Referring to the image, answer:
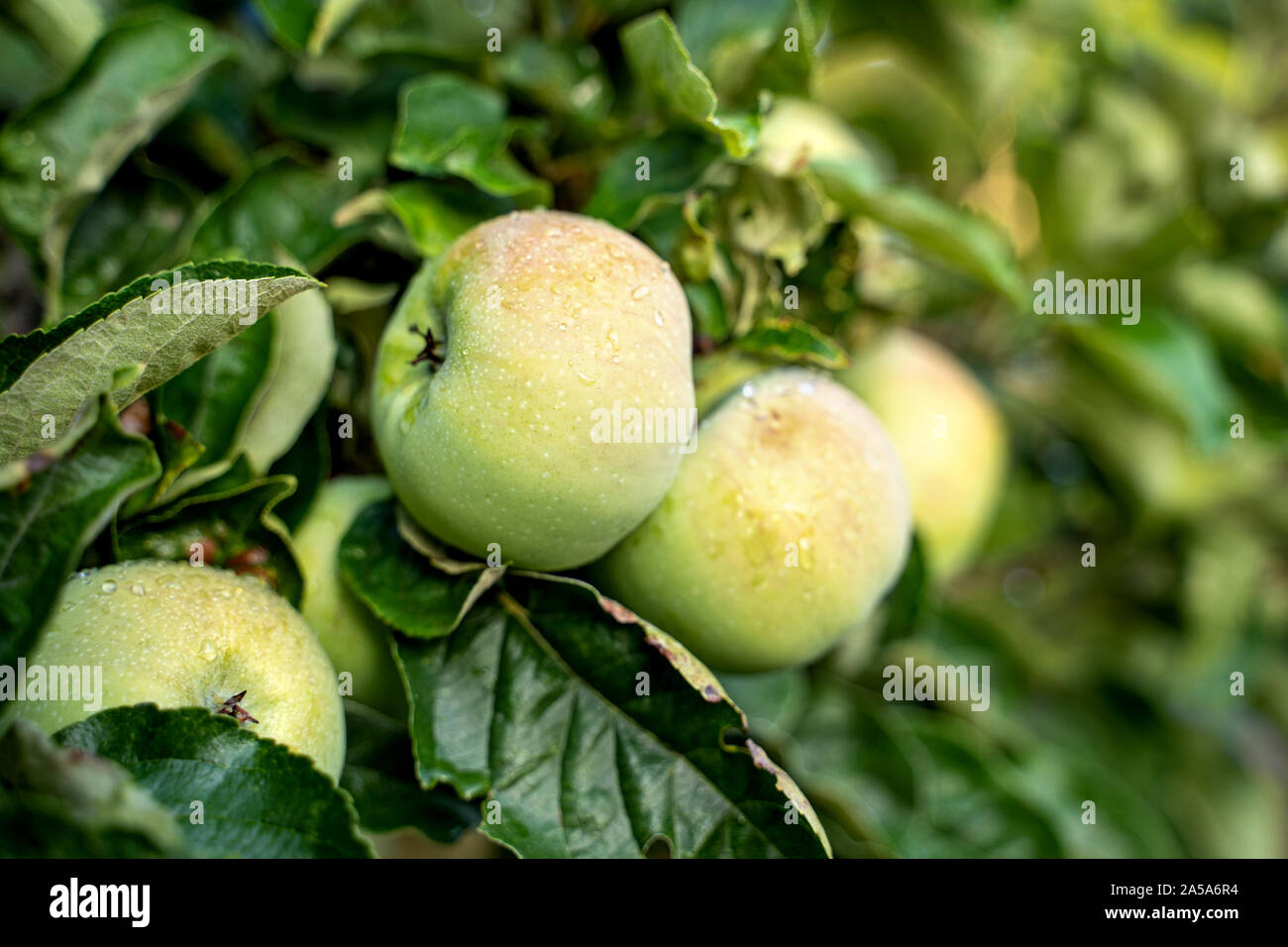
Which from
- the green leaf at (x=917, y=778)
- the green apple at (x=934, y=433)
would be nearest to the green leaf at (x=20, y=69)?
the green apple at (x=934, y=433)

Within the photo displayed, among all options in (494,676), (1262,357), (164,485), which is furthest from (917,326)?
(164,485)

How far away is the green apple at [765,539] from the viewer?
71 centimetres

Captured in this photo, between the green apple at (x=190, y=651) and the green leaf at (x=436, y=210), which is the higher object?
the green leaf at (x=436, y=210)

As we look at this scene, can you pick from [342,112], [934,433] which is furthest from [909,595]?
[342,112]

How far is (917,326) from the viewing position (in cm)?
146

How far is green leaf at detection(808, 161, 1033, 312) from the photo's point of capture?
871 millimetres

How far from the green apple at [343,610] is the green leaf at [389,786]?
2 cm

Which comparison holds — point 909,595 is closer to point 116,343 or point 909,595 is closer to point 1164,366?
point 1164,366

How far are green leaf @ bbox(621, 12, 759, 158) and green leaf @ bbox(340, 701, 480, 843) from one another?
496 millimetres

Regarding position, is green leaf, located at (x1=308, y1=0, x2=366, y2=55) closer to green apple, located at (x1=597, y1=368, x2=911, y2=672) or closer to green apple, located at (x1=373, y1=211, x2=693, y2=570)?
green apple, located at (x1=373, y1=211, x2=693, y2=570)

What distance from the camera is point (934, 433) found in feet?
3.76

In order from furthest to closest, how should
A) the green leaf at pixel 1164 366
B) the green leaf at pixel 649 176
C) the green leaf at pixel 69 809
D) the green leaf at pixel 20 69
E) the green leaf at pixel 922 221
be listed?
the green leaf at pixel 1164 366 < the green leaf at pixel 20 69 < the green leaf at pixel 922 221 < the green leaf at pixel 649 176 < the green leaf at pixel 69 809

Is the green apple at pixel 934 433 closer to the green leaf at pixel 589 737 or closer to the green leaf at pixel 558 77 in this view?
the green leaf at pixel 558 77

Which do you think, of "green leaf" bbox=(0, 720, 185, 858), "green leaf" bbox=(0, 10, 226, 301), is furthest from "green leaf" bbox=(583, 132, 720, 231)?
"green leaf" bbox=(0, 720, 185, 858)
